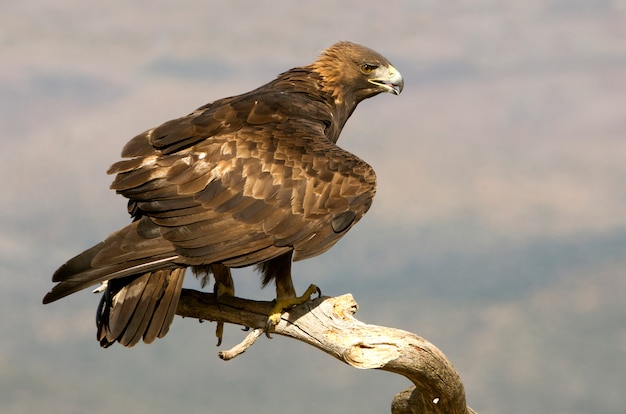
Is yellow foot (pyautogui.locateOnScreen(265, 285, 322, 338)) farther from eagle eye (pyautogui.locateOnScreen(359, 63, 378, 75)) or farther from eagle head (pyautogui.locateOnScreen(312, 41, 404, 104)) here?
eagle eye (pyautogui.locateOnScreen(359, 63, 378, 75))

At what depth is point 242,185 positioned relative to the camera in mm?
7664

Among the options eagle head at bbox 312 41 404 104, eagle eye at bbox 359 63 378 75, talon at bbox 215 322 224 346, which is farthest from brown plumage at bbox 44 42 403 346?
eagle eye at bbox 359 63 378 75

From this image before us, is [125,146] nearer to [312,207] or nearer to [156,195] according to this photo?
[156,195]

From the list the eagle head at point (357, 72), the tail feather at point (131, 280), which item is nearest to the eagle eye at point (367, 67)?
the eagle head at point (357, 72)

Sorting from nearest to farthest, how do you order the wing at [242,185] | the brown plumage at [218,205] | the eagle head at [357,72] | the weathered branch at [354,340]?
the brown plumage at [218,205]
the wing at [242,185]
the weathered branch at [354,340]
the eagle head at [357,72]

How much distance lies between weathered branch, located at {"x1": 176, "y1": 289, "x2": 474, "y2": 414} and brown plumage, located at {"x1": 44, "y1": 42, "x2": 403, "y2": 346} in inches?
10.0

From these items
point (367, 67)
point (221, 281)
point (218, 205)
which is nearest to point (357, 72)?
point (367, 67)

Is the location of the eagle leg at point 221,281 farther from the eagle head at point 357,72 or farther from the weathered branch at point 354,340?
the eagle head at point 357,72

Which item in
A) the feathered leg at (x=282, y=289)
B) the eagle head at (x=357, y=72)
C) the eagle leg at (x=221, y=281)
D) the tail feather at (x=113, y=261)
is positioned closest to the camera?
the tail feather at (x=113, y=261)

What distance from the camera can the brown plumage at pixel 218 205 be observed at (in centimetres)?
720

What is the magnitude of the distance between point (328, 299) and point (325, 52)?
2980 mm

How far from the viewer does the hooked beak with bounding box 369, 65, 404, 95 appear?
9703 millimetres

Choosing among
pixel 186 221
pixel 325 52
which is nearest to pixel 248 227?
pixel 186 221

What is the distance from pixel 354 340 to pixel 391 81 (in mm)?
3083
